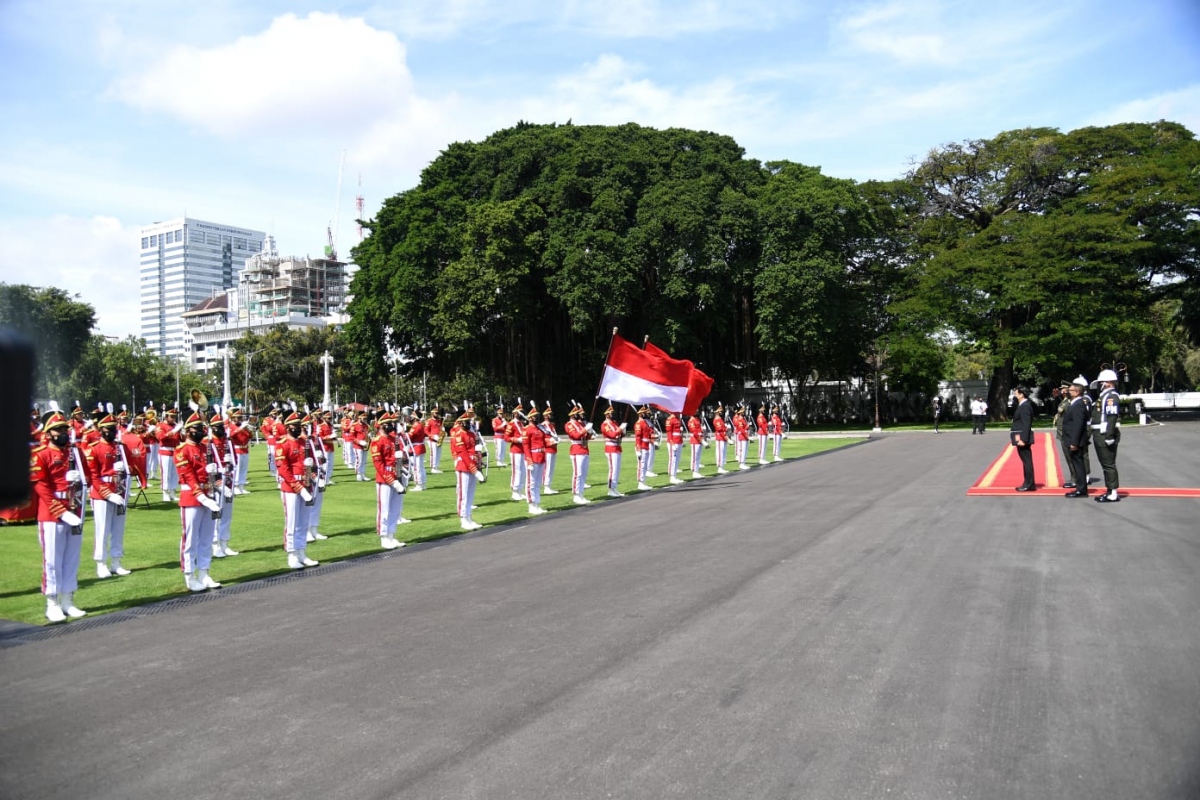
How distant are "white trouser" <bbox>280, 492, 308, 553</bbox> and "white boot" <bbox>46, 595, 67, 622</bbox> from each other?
10.1 ft

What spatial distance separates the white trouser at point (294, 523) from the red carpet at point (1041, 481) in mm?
12821

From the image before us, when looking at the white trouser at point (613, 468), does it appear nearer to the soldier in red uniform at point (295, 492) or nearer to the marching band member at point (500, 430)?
the marching band member at point (500, 430)

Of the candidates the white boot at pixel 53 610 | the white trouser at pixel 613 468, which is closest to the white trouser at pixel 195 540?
the white boot at pixel 53 610

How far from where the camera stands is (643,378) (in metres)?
21.6

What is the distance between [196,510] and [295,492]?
1.66 metres

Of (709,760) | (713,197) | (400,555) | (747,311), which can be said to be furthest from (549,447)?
(747,311)

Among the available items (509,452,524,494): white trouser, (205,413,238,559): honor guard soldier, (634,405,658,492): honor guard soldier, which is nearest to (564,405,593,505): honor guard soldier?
(509,452,524,494): white trouser

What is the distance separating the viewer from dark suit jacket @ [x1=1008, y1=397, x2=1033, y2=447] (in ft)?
60.0

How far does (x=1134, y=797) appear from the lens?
4379 mm

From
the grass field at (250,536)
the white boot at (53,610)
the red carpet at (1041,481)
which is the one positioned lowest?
the grass field at (250,536)

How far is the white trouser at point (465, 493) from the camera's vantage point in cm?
1587

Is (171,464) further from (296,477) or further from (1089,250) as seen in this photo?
(1089,250)

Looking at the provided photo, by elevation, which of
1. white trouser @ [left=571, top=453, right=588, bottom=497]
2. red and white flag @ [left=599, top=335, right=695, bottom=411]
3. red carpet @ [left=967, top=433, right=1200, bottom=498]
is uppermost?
red and white flag @ [left=599, top=335, right=695, bottom=411]

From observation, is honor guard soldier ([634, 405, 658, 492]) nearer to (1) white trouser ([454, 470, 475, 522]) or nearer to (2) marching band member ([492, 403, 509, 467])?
(2) marching band member ([492, 403, 509, 467])
